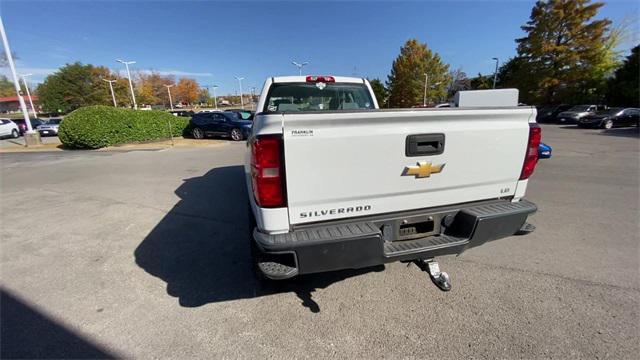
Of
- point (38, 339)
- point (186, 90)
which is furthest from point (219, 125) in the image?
point (186, 90)

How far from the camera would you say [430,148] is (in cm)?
218

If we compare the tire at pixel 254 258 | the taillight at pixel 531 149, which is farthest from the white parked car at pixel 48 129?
the taillight at pixel 531 149

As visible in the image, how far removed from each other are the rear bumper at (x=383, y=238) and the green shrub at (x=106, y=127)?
53.3 feet

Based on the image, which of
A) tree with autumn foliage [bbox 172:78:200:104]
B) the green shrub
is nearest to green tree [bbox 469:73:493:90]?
the green shrub

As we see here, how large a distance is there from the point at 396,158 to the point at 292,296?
1.65 meters

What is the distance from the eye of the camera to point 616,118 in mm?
18922

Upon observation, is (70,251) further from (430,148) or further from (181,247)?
(430,148)

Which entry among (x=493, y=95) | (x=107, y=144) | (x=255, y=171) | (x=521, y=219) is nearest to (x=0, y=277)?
(x=255, y=171)

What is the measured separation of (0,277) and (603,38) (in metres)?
41.2

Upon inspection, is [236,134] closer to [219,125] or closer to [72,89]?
[219,125]

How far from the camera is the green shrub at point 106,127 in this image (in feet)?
45.5

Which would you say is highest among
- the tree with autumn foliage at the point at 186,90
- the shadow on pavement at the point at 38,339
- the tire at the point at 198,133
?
the tree with autumn foliage at the point at 186,90

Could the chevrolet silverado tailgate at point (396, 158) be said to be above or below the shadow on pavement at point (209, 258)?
above

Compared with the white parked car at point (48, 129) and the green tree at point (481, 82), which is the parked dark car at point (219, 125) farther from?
the green tree at point (481, 82)
